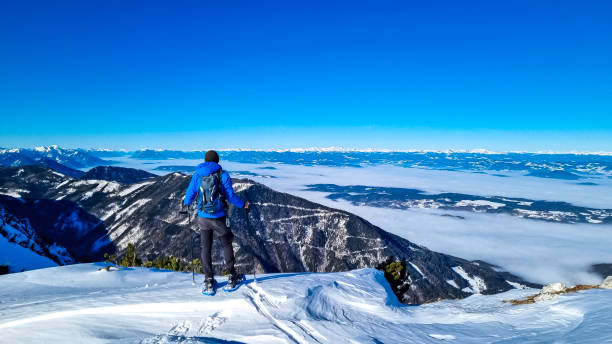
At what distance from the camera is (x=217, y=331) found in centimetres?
678

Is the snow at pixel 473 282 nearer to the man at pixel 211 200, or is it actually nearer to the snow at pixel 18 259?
the snow at pixel 18 259

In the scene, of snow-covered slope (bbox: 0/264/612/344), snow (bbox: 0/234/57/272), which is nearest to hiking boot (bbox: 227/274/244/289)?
snow-covered slope (bbox: 0/264/612/344)

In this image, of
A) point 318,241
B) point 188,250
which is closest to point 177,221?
point 188,250

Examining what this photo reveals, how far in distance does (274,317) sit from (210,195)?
3903 millimetres

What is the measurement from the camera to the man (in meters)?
9.04

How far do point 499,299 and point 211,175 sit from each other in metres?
14.0

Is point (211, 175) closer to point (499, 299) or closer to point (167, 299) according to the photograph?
point (167, 299)

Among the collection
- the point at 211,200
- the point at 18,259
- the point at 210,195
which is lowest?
the point at 18,259

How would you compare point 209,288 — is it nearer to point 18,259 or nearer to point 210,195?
point 210,195

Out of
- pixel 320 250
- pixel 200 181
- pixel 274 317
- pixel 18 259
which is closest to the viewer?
pixel 274 317

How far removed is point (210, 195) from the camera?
900 cm

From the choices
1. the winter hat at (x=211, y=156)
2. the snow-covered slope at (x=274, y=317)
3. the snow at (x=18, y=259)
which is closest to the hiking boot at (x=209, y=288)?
the snow-covered slope at (x=274, y=317)

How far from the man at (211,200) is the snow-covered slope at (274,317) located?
97 cm

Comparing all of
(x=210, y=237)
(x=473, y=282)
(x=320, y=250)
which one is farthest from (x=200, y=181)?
(x=473, y=282)
